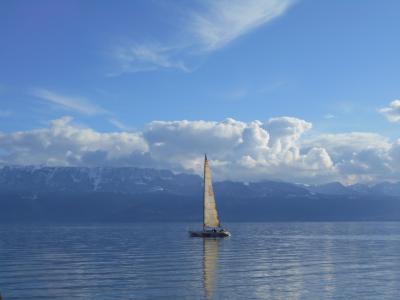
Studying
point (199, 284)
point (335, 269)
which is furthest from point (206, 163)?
point (199, 284)

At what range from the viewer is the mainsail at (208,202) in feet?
510

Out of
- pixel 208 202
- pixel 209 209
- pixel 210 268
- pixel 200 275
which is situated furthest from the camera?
pixel 209 209

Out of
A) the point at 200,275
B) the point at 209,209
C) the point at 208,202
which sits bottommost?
the point at 200,275

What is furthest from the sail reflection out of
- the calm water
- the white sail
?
the white sail

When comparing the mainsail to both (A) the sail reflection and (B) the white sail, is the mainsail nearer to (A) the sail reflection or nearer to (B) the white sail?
(B) the white sail

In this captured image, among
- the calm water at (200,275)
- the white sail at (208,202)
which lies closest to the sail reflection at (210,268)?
the calm water at (200,275)

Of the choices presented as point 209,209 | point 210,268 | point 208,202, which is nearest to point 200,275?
point 210,268

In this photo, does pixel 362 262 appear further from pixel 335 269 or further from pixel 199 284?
pixel 199 284

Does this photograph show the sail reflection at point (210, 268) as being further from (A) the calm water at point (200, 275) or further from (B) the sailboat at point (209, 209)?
(B) the sailboat at point (209, 209)

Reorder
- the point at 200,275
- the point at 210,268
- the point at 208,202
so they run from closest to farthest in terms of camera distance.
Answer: the point at 200,275 < the point at 210,268 < the point at 208,202

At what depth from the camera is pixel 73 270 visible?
3381 inches

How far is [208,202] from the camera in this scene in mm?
158000

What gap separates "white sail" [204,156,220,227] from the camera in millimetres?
155500

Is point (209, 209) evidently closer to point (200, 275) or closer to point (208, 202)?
point (208, 202)
